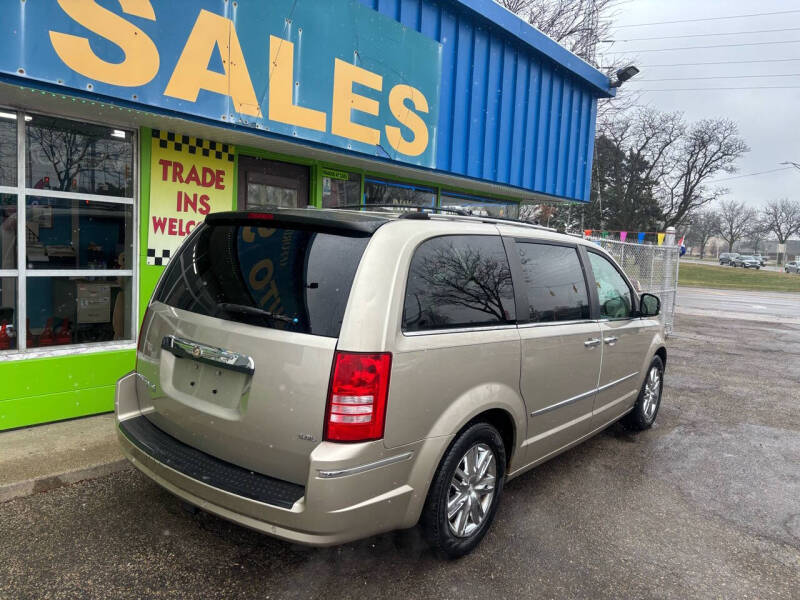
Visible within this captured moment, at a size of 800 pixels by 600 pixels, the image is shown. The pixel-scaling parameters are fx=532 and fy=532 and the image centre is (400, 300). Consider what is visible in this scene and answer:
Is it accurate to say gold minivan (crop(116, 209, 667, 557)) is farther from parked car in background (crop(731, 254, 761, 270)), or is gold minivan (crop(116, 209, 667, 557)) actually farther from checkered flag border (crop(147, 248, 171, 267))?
parked car in background (crop(731, 254, 761, 270))

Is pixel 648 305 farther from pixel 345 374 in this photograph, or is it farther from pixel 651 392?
pixel 345 374

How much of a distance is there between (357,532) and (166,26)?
395 centimetres

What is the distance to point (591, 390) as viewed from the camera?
12.6ft

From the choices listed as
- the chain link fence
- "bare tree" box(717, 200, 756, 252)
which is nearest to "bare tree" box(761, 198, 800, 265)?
"bare tree" box(717, 200, 756, 252)

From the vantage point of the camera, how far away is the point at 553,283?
3.49 metres

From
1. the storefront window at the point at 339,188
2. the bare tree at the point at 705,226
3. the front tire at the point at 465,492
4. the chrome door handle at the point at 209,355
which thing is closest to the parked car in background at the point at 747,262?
the bare tree at the point at 705,226

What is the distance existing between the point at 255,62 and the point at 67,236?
7.17ft

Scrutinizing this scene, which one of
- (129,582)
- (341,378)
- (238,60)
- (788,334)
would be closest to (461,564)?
(341,378)

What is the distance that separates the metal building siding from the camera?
6.93 metres

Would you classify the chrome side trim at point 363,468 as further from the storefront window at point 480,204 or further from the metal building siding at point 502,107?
the storefront window at point 480,204

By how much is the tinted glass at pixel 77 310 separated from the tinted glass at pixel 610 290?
4066 mm

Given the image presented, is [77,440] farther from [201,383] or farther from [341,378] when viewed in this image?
[341,378]

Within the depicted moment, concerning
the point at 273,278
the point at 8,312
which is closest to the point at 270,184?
the point at 8,312

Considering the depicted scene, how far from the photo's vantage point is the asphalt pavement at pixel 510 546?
2.53m
